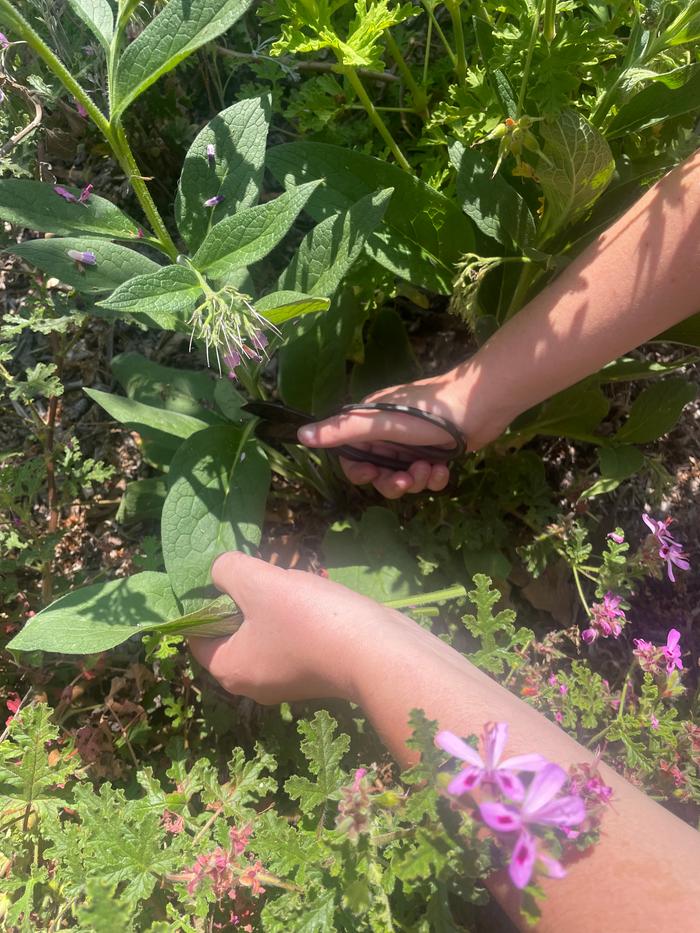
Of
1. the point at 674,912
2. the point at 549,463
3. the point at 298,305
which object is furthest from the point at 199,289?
the point at 549,463

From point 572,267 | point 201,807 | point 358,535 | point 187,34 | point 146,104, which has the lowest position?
point 201,807

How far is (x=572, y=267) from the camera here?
1.13m

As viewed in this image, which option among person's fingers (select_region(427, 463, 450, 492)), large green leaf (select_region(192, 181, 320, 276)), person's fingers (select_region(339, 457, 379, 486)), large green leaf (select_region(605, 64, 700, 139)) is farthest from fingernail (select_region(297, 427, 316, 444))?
large green leaf (select_region(605, 64, 700, 139))

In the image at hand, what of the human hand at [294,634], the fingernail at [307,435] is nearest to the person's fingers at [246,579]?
the human hand at [294,634]

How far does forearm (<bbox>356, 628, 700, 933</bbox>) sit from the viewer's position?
69 cm

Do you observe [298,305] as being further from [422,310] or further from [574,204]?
[422,310]

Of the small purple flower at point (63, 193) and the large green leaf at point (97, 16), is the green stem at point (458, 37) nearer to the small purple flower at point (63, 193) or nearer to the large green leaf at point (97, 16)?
the large green leaf at point (97, 16)

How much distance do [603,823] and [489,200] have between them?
921mm

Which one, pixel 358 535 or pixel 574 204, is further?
pixel 358 535

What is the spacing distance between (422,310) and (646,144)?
0.65 m

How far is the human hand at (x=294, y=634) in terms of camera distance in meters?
0.98

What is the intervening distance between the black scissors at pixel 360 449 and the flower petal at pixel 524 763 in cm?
65

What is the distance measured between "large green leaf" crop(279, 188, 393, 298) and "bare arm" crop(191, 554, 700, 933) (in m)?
0.47

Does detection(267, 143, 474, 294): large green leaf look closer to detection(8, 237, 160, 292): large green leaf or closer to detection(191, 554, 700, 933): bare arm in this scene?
detection(8, 237, 160, 292): large green leaf
